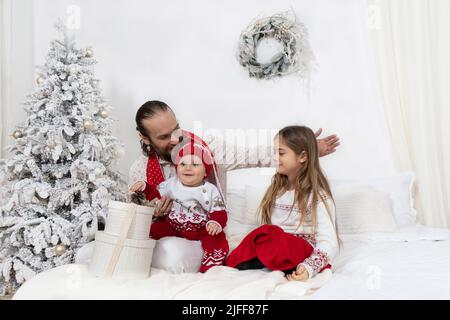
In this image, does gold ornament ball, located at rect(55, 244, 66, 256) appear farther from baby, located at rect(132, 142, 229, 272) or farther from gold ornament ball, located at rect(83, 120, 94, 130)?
gold ornament ball, located at rect(83, 120, 94, 130)

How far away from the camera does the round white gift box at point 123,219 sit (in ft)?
5.53

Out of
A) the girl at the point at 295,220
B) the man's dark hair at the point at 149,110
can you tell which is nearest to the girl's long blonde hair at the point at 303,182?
the girl at the point at 295,220

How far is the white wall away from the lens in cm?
284

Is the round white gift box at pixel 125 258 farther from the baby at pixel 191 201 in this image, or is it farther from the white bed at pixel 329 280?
the baby at pixel 191 201

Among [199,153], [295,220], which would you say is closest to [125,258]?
[199,153]

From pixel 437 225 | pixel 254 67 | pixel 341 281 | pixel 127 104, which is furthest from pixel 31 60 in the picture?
pixel 437 225

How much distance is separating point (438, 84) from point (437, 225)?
70 cm

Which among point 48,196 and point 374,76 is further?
point 374,76

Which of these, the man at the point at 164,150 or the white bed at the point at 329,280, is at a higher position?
the man at the point at 164,150

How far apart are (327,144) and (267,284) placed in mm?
1323

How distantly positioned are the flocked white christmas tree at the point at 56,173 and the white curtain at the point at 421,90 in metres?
1.40

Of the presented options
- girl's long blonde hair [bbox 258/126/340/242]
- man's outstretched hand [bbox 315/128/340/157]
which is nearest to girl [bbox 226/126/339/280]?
girl's long blonde hair [bbox 258/126/340/242]

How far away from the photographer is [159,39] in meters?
2.88
